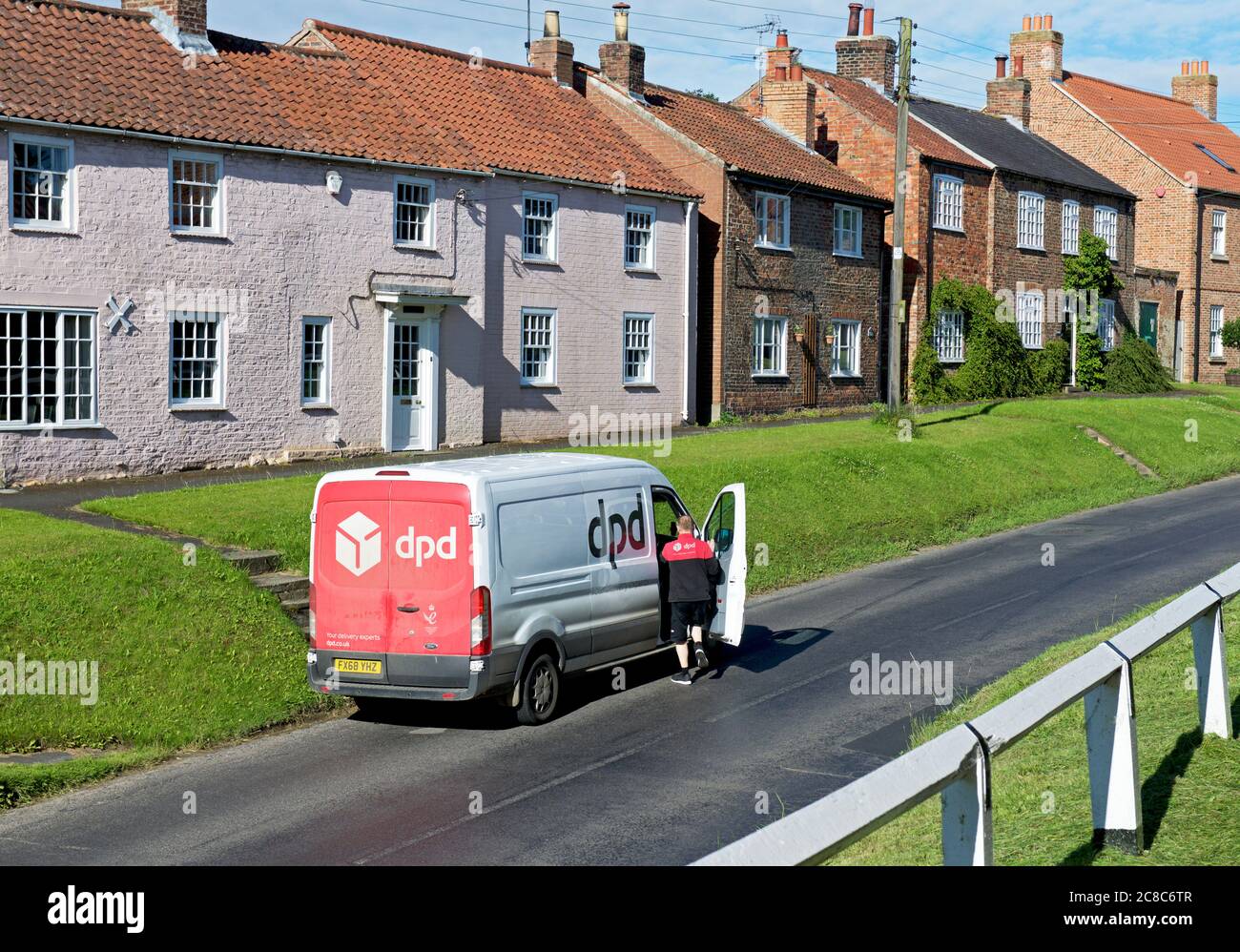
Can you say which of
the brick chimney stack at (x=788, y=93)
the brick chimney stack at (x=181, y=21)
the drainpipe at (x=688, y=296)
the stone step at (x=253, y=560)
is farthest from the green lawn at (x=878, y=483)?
the brick chimney stack at (x=788, y=93)

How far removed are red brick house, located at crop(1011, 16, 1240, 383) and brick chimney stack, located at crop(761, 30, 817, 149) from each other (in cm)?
1769

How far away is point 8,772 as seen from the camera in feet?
38.0

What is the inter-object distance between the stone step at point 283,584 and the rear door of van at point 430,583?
10.9ft

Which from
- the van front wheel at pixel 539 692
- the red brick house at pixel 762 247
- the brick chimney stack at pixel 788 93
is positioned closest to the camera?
the van front wheel at pixel 539 692

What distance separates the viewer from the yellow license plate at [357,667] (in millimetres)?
13086

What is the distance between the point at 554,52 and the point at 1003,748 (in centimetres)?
3518

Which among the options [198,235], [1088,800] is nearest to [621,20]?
[198,235]

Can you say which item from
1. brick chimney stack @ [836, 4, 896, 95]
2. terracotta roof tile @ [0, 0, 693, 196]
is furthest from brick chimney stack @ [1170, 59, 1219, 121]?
terracotta roof tile @ [0, 0, 693, 196]

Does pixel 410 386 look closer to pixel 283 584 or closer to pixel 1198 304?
pixel 283 584

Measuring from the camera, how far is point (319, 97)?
2911cm

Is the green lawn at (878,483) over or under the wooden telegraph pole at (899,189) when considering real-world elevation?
under

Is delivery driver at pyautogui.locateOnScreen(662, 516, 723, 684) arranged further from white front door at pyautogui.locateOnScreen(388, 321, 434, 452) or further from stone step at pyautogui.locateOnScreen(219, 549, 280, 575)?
white front door at pyautogui.locateOnScreen(388, 321, 434, 452)

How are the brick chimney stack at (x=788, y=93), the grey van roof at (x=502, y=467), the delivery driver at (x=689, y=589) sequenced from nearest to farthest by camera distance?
the grey van roof at (x=502, y=467) → the delivery driver at (x=689, y=589) → the brick chimney stack at (x=788, y=93)

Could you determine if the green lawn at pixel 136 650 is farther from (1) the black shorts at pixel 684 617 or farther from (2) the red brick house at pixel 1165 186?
(2) the red brick house at pixel 1165 186
